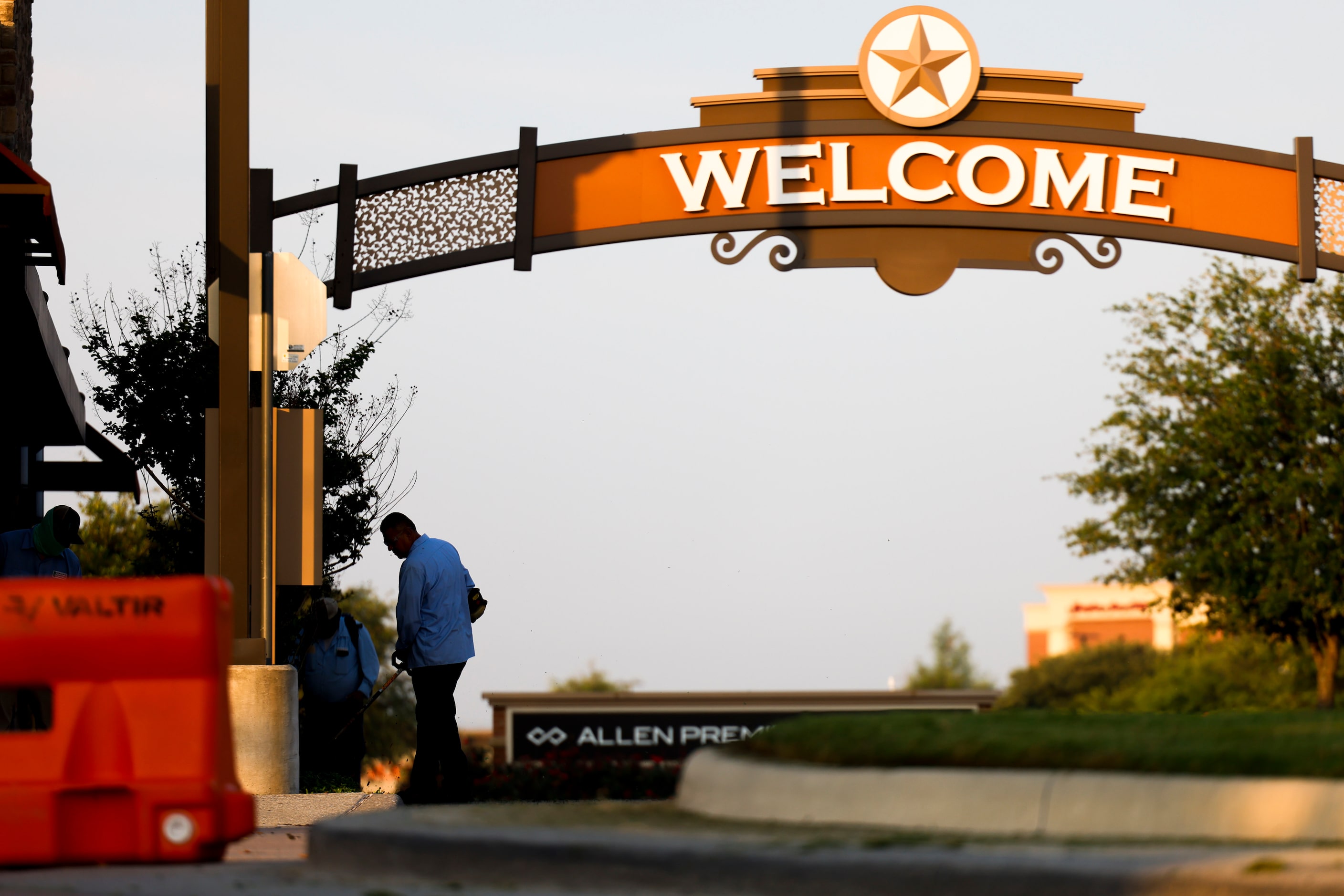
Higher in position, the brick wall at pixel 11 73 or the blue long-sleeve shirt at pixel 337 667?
the brick wall at pixel 11 73

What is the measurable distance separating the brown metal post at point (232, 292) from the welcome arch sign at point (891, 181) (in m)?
2.20

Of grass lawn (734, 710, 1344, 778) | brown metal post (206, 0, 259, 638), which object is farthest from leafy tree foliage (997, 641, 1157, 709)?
grass lawn (734, 710, 1344, 778)

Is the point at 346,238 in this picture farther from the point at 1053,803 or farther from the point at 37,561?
the point at 1053,803

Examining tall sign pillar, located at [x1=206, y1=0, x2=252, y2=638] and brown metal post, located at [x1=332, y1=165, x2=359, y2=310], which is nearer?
tall sign pillar, located at [x1=206, y1=0, x2=252, y2=638]

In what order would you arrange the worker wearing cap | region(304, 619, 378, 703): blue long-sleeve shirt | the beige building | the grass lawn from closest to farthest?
the grass lawn < the worker wearing cap < region(304, 619, 378, 703): blue long-sleeve shirt < the beige building

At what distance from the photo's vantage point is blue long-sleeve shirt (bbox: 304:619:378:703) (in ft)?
40.9

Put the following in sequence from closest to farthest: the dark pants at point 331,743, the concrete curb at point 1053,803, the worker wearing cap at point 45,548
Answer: the concrete curb at point 1053,803 < the worker wearing cap at point 45,548 < the dark pants at point 331,743

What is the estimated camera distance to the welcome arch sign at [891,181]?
13.2 meters

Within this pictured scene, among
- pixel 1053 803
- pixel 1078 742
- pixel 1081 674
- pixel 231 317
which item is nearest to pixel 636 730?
pixel 231 317

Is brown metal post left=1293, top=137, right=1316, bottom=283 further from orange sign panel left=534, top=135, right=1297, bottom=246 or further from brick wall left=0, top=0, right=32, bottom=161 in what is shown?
brick wall left=0, top=0, right=32, bottom=161

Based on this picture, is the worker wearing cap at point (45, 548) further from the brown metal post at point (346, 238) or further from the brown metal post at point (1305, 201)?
the brown metal post at point (1305, 201)

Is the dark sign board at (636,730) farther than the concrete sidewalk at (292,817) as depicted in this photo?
Yes

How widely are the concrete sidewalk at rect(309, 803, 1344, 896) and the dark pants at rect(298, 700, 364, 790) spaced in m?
7.06

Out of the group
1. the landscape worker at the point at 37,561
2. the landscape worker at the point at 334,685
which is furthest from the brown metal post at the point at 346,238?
the landscape worker at the point at 37,561
